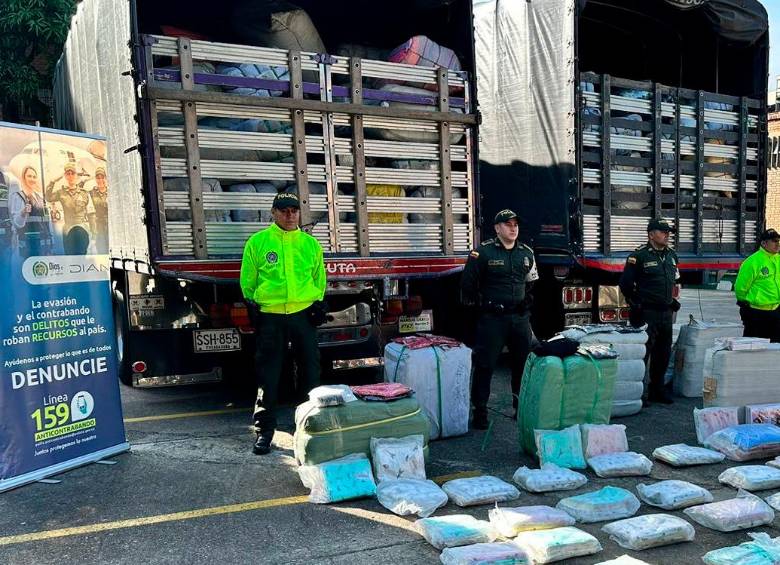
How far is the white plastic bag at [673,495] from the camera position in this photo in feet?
12.5

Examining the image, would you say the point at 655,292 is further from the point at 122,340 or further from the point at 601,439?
the point at 122,340

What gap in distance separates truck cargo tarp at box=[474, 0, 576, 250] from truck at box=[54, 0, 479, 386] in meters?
1.09

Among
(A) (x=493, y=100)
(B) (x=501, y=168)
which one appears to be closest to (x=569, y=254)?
(B) (x=501, y=168)

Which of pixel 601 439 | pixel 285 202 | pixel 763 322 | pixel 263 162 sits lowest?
pixel 601 439

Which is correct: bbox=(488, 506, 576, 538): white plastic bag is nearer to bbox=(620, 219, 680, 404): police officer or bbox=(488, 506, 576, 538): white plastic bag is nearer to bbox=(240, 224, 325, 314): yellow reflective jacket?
bbox=(240, 224, 325, 314): yellow reflective jacket

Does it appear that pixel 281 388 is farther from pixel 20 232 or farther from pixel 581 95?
pixel 581 95

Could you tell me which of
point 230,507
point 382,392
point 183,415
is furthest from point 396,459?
point 183,415

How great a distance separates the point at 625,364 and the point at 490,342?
126 centimetres

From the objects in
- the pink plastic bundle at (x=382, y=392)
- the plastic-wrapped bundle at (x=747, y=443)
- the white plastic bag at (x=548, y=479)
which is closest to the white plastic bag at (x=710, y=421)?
the plastic-wrapped bundle at (x=747, y=443)

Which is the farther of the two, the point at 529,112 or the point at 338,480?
the point at 529,112

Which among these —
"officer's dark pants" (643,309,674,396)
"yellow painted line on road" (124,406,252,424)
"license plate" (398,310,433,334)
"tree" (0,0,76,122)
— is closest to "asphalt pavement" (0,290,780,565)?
"yellow painted line on road" (124,406,252,424)

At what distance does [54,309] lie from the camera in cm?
443

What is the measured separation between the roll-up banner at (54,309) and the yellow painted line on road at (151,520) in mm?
779

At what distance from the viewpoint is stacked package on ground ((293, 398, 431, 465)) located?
13.6 ft
